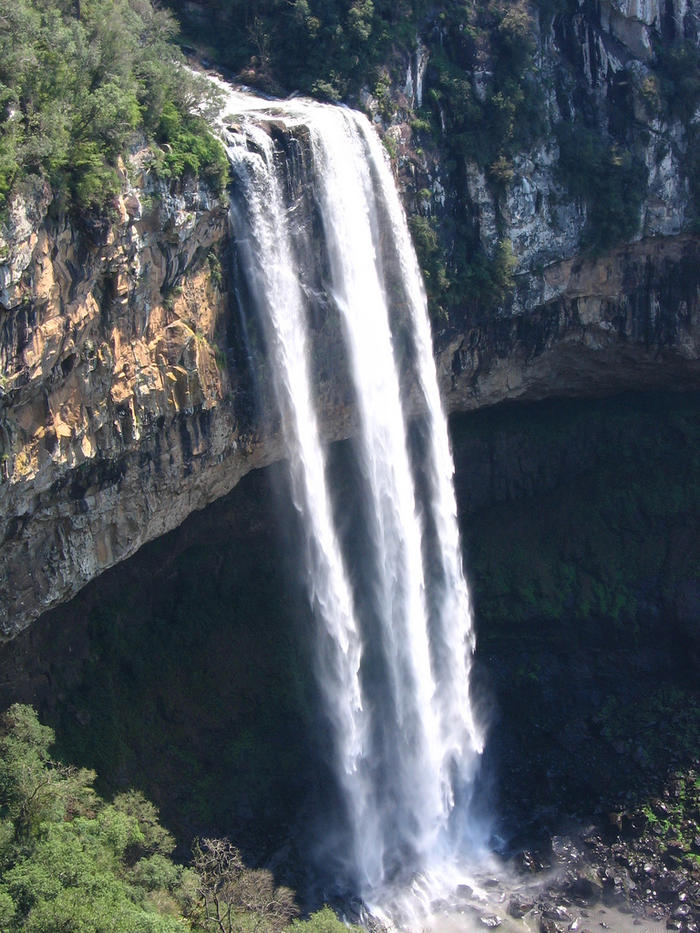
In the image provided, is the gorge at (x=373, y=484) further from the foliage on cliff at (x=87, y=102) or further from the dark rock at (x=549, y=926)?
the dark rock at (x=549, y=926)

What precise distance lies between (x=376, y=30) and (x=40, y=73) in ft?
34.9

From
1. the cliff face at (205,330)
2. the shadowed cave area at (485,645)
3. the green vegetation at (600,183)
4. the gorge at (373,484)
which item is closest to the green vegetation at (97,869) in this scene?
the shadowed cave area at (485,645)

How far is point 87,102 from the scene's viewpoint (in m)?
15.3

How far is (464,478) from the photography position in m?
28.6

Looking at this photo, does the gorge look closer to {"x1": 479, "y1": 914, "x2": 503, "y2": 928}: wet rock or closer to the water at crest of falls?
the water at crest of falls

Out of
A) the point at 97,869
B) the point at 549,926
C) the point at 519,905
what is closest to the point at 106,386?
the point at 97,869

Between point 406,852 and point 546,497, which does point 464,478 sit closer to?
point 546,497

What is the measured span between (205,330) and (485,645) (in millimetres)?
13082

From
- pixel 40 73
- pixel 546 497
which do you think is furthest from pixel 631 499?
pixel 40 73

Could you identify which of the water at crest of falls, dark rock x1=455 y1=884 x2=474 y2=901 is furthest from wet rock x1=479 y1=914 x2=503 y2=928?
the water at crest of falls

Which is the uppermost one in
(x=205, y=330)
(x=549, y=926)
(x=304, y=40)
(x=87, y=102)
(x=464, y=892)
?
(x=304, y=40)

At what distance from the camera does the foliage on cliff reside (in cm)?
1453

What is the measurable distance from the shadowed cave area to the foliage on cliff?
8.33m

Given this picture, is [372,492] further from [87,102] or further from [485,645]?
[87,102]
